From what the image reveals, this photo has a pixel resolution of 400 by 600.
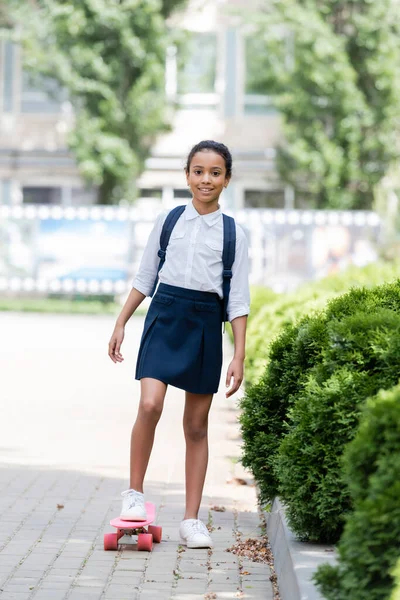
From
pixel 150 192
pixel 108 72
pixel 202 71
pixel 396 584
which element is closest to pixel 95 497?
pixel 396 584

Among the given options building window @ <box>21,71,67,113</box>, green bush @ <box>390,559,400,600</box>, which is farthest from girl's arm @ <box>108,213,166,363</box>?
building window @ <box>21,71,67,113</box>

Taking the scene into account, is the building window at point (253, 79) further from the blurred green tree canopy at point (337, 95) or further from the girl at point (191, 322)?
the girl at point (191, 322)

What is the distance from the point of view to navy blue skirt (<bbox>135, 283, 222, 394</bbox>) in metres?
5.64

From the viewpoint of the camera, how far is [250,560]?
18.3ft

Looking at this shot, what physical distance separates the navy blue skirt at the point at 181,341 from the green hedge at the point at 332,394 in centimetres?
42

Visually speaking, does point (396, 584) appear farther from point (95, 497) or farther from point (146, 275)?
point (95, 497)

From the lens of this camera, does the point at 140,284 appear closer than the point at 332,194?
Yes

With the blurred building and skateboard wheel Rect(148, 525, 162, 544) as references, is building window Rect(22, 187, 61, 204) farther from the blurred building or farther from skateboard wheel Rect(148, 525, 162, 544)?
skateboard wheel Rect(148, 525, 162, 544)

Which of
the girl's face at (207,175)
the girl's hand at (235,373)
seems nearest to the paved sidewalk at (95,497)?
the girl's hand at (235,373)

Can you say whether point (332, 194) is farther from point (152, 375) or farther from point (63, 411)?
point (152, 375)

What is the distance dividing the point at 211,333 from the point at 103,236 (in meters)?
21.2

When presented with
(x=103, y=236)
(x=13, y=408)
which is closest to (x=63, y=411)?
(x=13, y=408)

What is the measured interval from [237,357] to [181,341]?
0.28 metres

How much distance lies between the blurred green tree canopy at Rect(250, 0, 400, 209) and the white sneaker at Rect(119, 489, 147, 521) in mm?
22914
